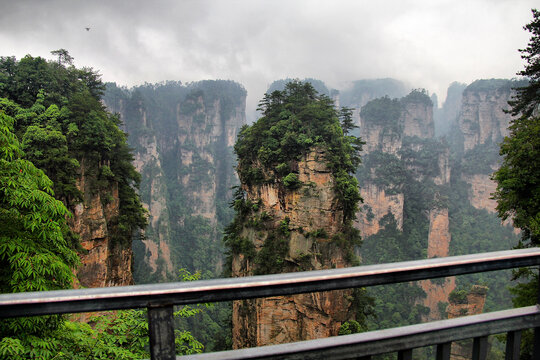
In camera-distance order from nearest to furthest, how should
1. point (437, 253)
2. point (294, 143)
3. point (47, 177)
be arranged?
point (47, 177) → point (294, 143) → point (437, 253)

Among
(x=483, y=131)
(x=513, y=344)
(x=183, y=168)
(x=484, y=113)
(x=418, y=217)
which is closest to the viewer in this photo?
(x=513, y=344)

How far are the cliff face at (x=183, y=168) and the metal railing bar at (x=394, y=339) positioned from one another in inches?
1792

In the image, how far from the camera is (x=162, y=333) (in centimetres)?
109

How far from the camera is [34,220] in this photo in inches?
160

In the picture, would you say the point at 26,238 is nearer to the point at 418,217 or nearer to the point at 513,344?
the point at 513,344

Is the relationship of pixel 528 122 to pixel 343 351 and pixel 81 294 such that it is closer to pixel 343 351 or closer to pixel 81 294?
pixel 343 351

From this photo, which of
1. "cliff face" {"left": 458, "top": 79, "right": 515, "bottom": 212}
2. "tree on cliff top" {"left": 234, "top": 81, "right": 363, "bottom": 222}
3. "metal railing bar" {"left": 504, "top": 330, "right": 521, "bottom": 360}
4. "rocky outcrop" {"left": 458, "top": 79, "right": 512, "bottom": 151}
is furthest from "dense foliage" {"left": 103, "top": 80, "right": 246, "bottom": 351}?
"rocky outcrop" {"left": 458, "top": 79, "right": 512, "bottom": 151}

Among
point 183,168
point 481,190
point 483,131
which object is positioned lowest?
point 481,190

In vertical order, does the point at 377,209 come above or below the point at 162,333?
below

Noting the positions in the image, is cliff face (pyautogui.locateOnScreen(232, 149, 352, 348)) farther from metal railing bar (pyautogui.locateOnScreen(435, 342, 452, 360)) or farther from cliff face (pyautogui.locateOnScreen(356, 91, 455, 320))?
cliff face (pyautogui.locateOnScreen(356, 91, 455, 320))

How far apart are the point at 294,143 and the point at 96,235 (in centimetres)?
1088

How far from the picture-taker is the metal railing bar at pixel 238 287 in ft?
3.36

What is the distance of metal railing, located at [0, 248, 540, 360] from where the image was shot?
1.05 meters

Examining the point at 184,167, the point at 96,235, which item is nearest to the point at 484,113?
the point at 184,167
